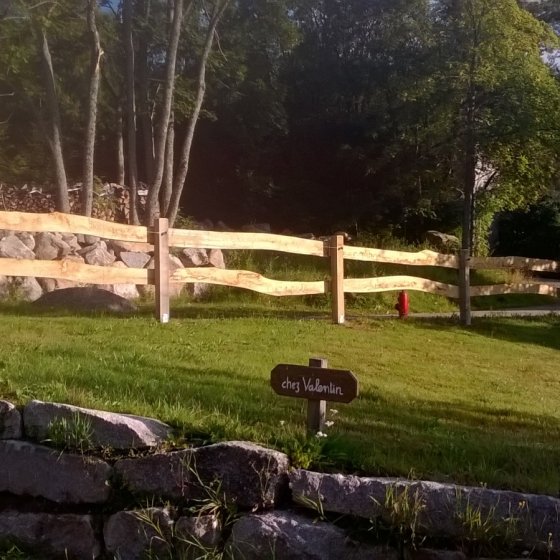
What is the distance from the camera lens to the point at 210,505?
14.8 ft

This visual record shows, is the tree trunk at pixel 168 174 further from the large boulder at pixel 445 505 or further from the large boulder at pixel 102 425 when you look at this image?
the large boulder at pixel 445 505

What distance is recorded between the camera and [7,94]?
23672mm

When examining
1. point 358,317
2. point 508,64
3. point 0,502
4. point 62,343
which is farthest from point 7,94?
point 0,502

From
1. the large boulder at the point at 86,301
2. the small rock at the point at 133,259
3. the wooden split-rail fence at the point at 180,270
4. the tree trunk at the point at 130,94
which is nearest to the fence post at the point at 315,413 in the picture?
the wooden split-rail fence at the point at 180,270

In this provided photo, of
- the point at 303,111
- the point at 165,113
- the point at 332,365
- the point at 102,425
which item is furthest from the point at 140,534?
the point at 303,111

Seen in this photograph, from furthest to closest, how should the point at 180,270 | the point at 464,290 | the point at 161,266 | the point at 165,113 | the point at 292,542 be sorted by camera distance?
the point at 165,113, the point at 464,290, the point at 180,270, the point at 161,266, the point at 292,542

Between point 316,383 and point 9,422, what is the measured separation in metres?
1.87

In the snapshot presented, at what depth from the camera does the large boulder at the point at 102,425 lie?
4.80 meters

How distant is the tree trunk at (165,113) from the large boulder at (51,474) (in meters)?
13.3

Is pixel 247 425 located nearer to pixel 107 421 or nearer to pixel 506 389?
pixel 107 421

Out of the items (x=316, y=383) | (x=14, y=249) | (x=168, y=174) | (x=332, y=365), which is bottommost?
(x=332, y=365)

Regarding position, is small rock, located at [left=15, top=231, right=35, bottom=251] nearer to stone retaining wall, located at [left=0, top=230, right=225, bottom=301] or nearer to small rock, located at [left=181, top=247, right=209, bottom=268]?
stone retaining wall, located at [left=0, top=230, right=225, bottom=301]

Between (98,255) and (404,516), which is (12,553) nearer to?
(404,516)

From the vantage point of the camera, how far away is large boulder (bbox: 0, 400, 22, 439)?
509 centimetres
